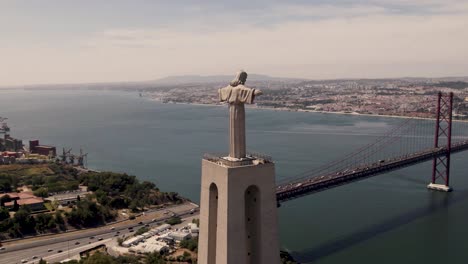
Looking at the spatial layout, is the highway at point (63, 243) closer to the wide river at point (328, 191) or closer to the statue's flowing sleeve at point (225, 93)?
the wide river at point (328, 191)

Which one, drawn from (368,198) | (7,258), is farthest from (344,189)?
(7,258)

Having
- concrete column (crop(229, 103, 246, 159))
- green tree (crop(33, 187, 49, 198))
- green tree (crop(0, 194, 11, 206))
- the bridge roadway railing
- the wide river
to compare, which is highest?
concrete column (crop(229, 103, 246, 159))

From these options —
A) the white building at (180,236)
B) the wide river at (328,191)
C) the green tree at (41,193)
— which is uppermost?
the green tree at (41,193)

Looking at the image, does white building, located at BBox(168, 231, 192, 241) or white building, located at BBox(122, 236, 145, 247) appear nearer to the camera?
white building, located at BBox(122, 236, 145, 247)

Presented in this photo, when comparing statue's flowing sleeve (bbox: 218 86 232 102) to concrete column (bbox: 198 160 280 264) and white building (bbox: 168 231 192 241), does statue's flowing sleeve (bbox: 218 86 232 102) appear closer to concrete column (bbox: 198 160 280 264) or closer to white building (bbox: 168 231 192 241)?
concrete column (bbox: 198 160 280 264)

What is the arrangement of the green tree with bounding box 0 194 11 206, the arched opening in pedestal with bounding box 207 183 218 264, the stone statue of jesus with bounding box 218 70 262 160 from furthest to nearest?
the green tree with bounding box 0 194 11 206, the arched opening in pedestal with bounding box 207 183 218 264, the stone statue of jesus with bounding box 218 70 262 160

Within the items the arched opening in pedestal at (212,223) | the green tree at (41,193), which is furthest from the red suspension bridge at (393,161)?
the arched opening in pedestal at (212,223)

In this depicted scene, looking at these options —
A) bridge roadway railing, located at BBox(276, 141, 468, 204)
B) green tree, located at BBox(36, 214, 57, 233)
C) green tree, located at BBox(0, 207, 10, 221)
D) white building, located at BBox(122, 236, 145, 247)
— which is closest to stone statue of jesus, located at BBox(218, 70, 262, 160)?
white building, located at BBox(122, 236, 145, 247)

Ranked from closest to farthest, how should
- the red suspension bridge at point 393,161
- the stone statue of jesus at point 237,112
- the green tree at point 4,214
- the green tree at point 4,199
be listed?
the stone statue of jesus at point 237,112 < the green tree at point 4,214 < the green tree at point 4,199 < the red suspension bridge at point 393,161
